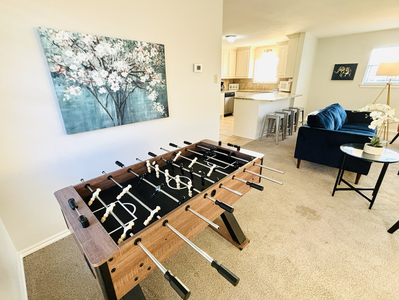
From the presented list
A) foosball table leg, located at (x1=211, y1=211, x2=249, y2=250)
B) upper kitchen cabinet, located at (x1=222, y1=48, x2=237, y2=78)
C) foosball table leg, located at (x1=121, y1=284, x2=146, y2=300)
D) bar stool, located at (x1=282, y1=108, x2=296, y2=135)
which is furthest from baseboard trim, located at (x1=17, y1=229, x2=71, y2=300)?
upper kitchen cabinet, located at (x1=222, y1=48, x2=237, y2=78)

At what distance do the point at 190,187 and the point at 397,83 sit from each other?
6.05 metres

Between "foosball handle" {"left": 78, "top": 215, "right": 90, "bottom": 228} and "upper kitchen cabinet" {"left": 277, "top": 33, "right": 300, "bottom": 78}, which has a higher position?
"upper kitchen cabinet" {"left": 277, "top": 33, "right": 300, "bottom": 78}

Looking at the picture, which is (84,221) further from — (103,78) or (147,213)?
(103,78)

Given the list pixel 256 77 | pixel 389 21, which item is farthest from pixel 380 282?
pixel 256 77

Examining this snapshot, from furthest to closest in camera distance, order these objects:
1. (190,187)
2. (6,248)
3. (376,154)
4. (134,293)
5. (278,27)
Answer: (278,27)
(376,154)
(6,248)
(190,187)
(134,293)

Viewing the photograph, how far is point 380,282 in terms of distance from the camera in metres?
1.27

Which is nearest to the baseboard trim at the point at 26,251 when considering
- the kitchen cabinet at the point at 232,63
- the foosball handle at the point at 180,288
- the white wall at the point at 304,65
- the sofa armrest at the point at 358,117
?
the foosball handle at the point at 180,288

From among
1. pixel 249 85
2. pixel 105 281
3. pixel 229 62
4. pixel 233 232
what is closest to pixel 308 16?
pixel 229 62

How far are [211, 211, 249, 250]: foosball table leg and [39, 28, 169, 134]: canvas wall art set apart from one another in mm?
1306

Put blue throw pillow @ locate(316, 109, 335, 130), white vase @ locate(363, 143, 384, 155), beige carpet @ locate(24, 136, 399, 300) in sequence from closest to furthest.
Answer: beige carpet @ locate(24, 136, 399, 300), white vase @ locate(363, 143, 384, 155), blue throw pillow @ locate(316, 109, 335, 130)

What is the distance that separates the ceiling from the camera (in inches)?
108

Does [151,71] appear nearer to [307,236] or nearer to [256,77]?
[307,236]

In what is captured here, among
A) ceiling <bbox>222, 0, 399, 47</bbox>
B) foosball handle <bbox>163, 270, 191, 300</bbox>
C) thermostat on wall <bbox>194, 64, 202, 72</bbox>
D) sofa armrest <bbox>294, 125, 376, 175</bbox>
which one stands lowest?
sofa armrest <bbox>294, 125, 376, 175</bbox>

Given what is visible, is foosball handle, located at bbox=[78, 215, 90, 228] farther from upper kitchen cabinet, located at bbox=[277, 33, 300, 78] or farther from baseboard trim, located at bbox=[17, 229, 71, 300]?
upper kitchen cabinet, located at bbox=[277, 33, 300, 78]
